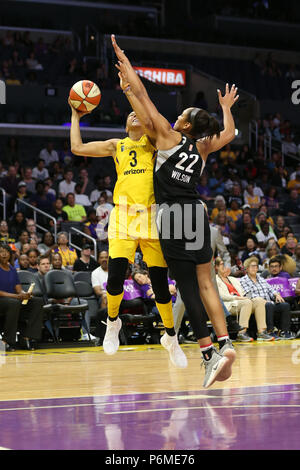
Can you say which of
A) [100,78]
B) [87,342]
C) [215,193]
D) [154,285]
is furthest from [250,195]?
[154,285]

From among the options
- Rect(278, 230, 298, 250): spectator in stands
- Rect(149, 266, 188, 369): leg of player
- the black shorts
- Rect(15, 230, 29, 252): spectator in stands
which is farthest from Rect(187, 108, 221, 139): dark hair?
Rect(278, 230, 298, 250): spectator in stands

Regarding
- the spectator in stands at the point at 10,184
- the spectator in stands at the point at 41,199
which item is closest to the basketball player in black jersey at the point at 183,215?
the spectator in stands at the point at 41,199

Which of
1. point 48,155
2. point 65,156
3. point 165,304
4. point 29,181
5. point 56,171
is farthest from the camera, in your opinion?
point 65,156

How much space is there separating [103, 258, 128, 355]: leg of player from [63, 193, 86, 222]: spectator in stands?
9375mm

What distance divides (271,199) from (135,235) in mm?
14228

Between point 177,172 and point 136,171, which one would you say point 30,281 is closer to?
point 136,171

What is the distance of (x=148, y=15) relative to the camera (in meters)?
27.2

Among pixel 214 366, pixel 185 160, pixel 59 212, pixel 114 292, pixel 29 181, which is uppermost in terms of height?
pixel 185 160

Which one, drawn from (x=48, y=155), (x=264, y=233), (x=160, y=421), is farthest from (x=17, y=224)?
(x=160, y=421)

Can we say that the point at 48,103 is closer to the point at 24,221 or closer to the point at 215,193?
the point at 215,193

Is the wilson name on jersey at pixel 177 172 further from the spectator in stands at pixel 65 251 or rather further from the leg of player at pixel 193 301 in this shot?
the spectator in stands at pixel 65 251

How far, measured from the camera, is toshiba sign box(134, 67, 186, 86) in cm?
2248

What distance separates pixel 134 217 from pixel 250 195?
1356 centimetres

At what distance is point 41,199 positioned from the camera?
15.9m
